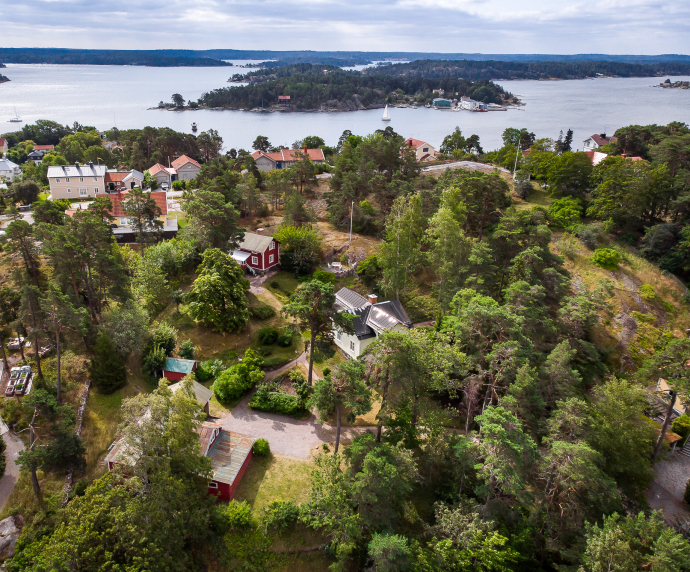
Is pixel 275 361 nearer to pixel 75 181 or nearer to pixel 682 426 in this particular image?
pixel 682 426

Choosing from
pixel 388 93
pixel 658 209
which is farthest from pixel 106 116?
pixel 658 209

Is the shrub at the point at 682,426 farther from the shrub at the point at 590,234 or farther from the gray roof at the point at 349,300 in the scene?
the gray roof at the point at 349,300

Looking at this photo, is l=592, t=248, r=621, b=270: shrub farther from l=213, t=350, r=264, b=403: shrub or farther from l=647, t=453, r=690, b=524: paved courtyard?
l=213, t=350, r=264, b=403: shrub

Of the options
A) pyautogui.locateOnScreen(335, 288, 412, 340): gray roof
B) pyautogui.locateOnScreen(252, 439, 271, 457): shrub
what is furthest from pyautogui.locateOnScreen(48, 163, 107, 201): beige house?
pyautogui.locateOnScreen(252, 439, 271, 457): shrub

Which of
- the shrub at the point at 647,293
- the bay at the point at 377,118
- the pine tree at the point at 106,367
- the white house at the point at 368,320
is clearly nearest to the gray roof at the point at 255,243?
the white house at the point at 368,320

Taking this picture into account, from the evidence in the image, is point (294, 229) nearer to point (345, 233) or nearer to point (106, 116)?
point (345, 233)

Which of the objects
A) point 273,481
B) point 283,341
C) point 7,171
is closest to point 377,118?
point 7,171

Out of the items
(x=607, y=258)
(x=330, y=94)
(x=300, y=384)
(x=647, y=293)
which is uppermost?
(x=330, y=94)
